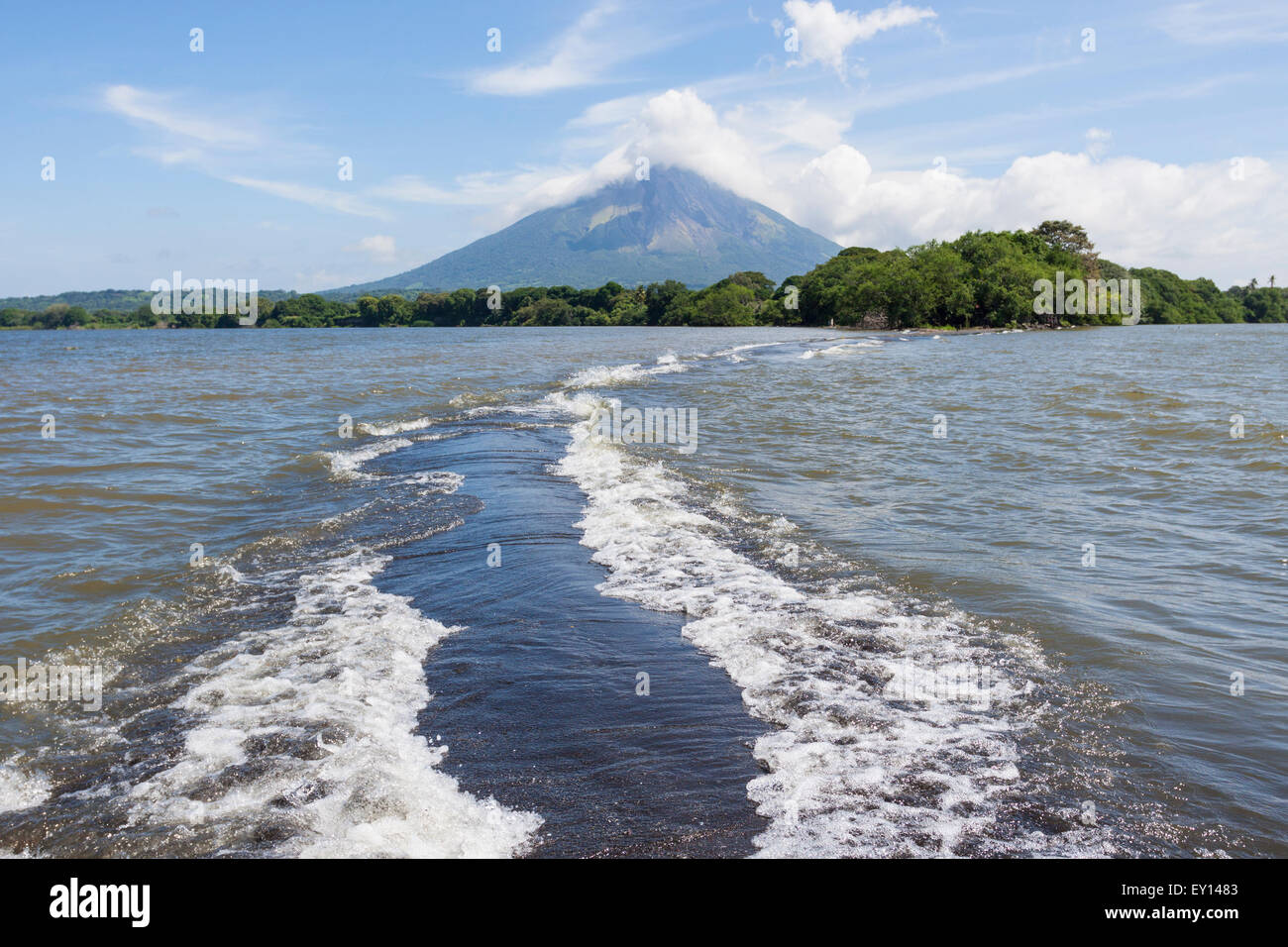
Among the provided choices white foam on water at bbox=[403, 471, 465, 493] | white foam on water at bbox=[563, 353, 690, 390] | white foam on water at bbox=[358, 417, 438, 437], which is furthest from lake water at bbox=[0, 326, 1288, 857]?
white foam on water at bbox=[563, 353, 690, 390]

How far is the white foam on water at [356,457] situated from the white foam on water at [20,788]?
27.4 feet

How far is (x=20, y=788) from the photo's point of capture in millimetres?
3932

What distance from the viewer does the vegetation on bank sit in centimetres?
8869

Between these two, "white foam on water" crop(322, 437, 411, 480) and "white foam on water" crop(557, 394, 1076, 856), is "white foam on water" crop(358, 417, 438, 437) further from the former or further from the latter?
"white foam on water" crop(557, 394, 1076, 856)

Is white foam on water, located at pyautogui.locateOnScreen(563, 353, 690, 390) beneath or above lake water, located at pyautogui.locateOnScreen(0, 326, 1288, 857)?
above

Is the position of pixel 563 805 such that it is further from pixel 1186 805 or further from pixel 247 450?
pixel 247 450

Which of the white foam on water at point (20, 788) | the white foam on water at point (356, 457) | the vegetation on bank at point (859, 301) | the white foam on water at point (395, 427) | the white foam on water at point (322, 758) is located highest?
the vegetation on bank at point (859, 301)

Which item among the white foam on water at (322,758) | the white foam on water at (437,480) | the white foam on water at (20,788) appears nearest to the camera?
the white foam on water at (322,758)

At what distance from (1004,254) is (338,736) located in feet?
335

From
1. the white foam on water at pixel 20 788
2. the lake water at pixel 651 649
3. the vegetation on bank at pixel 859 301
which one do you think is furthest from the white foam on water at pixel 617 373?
the vegetation on bank at pixel 859 301

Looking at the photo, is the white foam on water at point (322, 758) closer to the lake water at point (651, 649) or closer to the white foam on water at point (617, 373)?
the lake water at point (651, 649)

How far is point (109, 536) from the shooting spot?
28.8ft

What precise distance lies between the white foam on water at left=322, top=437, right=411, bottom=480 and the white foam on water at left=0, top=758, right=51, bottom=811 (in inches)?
328

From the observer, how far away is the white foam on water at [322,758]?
3453 mm
